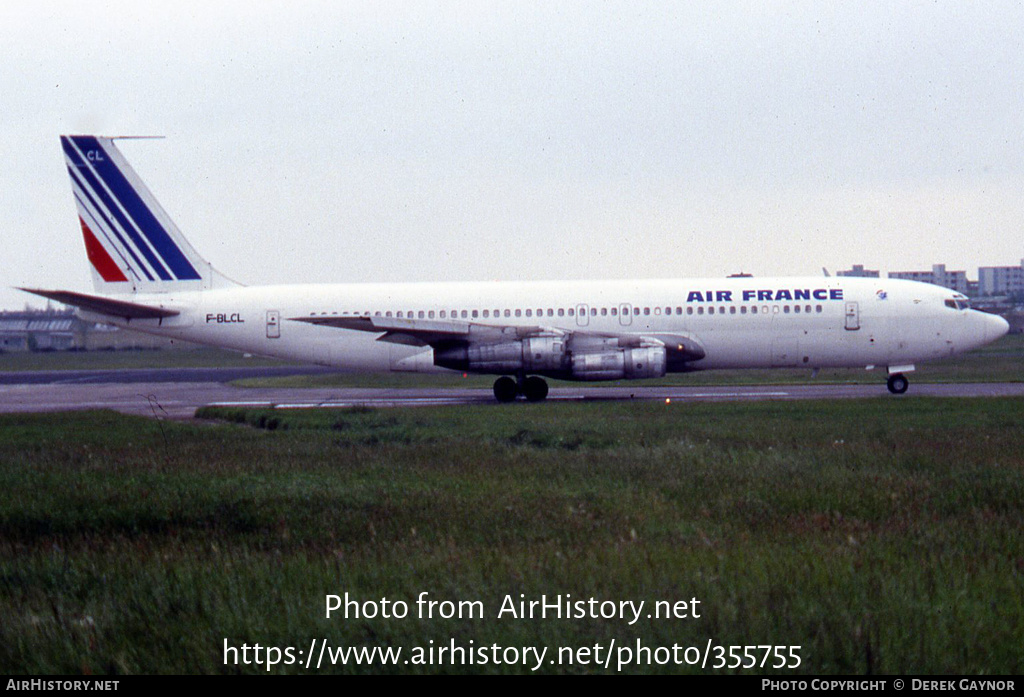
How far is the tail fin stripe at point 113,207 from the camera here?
1179 inches

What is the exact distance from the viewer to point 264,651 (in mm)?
5539

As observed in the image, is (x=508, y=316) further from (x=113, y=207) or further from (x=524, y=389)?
(x=113, y=207)

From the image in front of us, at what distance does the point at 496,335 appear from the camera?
28.1 meters

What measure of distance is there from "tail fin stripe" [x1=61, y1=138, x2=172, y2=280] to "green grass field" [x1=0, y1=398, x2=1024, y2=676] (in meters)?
15.8

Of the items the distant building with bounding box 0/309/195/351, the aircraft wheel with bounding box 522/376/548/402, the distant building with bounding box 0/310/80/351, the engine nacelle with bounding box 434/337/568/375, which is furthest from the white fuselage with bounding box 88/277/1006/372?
the distant building with bounding box 0/310/80/351

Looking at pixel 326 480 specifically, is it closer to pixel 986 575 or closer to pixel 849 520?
pixel 849 520

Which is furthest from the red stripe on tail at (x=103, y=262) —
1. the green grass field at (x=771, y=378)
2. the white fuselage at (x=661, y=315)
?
the green grass field at (x=771, y=378)

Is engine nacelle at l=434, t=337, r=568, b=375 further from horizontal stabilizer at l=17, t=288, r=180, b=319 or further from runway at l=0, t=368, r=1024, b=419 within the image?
horizontal stabilizer at l=17, t=288, r=180, b=319

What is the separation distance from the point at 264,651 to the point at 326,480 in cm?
564

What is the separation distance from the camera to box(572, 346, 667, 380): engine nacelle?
87.6 feet

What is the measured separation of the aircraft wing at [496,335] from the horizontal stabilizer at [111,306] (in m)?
5.41

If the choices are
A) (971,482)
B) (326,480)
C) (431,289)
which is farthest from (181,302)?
(971,482)

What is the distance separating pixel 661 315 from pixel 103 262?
645 inches

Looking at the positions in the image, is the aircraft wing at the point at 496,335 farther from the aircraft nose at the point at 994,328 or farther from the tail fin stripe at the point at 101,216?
the aircraft nose at the point at 994,328
